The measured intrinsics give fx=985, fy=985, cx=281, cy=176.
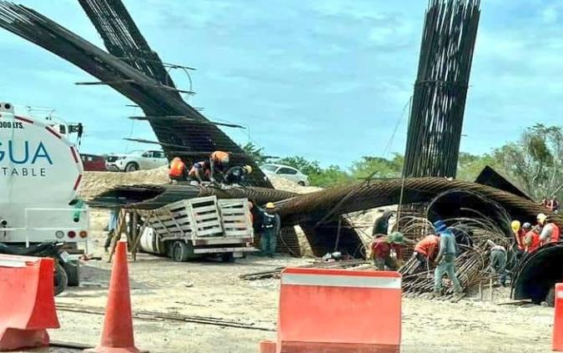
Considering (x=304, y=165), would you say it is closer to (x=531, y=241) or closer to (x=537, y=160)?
(x=537, y=160)

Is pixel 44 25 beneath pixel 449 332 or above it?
above

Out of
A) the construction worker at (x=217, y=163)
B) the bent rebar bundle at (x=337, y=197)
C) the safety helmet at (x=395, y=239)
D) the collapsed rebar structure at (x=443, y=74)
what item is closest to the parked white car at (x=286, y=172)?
the bent rebar bundle at (x=337, y=197)

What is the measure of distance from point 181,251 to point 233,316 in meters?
11.4

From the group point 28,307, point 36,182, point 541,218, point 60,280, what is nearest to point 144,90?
point 541,218

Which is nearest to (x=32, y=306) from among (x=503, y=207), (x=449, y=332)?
(x=449, y=332)

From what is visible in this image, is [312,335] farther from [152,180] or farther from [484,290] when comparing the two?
[152,180]

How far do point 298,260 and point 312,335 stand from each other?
1832 centimetres

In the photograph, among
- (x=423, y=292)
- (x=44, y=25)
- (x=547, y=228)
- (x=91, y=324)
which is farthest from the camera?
(x=44, y=25)

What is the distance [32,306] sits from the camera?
1005 centimetres

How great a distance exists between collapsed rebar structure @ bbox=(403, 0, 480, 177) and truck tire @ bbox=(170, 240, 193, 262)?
655 cm

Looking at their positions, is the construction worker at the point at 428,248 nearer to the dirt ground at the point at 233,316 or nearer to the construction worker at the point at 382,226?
the dirt ground at the point at 233,316

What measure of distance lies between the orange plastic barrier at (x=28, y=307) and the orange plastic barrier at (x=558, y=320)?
5418 mm

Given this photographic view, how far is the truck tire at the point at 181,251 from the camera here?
85.1 feet

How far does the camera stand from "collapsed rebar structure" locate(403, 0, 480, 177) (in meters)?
25.8
